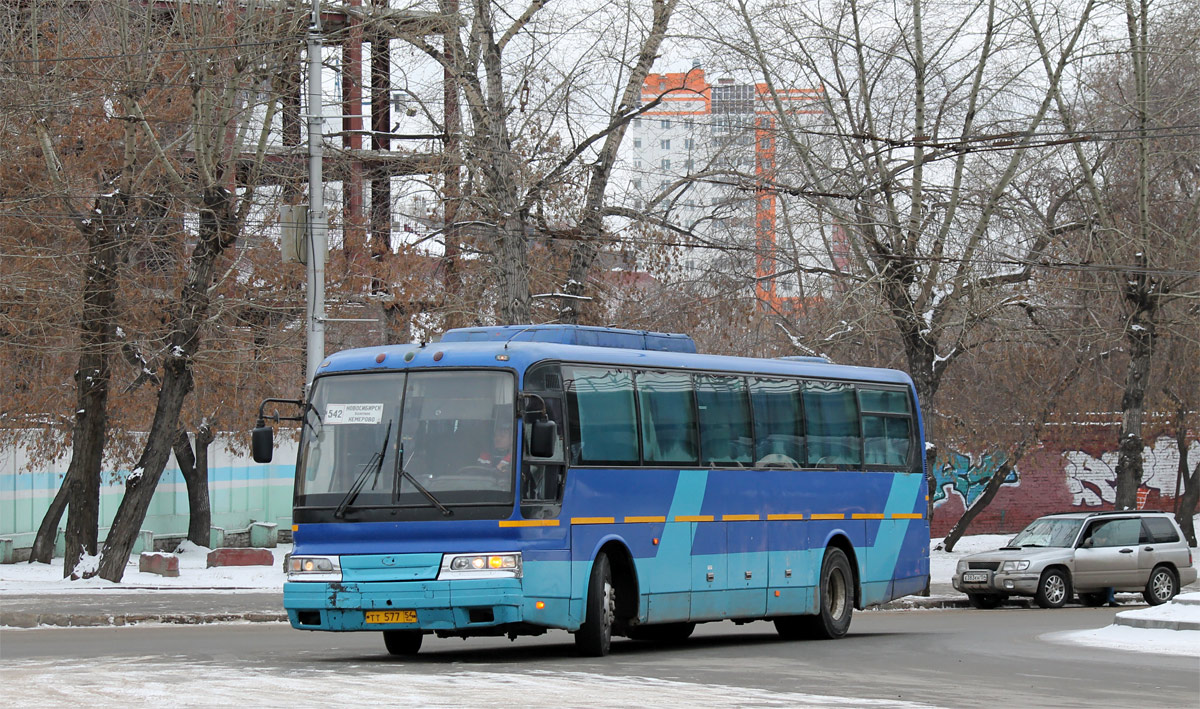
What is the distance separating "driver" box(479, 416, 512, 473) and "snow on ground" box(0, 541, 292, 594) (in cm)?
1375

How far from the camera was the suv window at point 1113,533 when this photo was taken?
2695cm

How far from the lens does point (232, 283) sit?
1221 inches

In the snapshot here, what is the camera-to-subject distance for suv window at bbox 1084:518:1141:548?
27.0 meters

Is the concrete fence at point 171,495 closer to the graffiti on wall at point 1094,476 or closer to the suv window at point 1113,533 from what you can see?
the suv window at point 1113,533

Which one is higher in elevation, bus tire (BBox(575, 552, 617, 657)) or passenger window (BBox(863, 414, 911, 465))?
passenger window (BBox(863, 414, 911, 465))

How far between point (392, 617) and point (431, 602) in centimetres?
37

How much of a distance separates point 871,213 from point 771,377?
44.1ft

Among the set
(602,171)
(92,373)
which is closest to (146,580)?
(92,373)

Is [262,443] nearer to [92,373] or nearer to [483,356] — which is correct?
[483,356]

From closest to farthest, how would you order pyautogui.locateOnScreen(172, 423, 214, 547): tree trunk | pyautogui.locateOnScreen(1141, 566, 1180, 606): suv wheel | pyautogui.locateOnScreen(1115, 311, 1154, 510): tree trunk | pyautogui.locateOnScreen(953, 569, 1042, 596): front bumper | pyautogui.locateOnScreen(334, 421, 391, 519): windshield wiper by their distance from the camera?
pyautogui.locateOnScreen(334, 421, 391, 519): windshield wiper < pyautogui.locateOnScreen(953, 569, 1042, 596): front bumper < pyautogui.locateOnScreen(1141, 566, 1180, 606): suv wheel < pyautogui.locateOnScreen(1115, 311, 1154, 510): tree trunk < pyautogui.locateOnScreen(172, 423, 214, 547): tree trunk

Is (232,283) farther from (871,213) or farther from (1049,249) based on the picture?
(1049,249)

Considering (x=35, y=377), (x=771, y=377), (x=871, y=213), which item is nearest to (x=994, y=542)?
(x=871, y=213)

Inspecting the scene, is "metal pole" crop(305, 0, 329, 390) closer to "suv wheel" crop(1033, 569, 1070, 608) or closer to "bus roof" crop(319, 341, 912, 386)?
"bus roof" crop(319, 341, 912, 386)

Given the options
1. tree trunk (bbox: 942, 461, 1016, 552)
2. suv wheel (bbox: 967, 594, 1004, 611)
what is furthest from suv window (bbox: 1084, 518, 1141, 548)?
tree trunk (bbox: 942, 461, 1016, 552)
